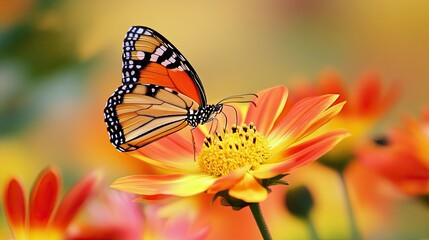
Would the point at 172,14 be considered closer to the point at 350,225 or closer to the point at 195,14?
the point at 195,14

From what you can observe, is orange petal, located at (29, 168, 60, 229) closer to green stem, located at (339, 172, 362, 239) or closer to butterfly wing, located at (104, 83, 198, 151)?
butterfly wing, located at (104, 83, 198, 151)

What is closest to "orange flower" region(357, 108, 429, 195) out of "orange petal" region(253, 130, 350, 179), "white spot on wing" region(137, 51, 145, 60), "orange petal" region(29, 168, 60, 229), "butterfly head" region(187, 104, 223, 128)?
"orange petal" region(253, 130, 350, 179)

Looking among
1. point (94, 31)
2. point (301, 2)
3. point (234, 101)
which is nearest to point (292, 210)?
point (234, 101)

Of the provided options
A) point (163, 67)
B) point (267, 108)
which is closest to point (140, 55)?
point (163, 67)

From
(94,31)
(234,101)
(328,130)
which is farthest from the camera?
(94,31)

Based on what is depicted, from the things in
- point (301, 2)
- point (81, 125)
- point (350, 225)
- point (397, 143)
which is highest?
point (301, 2)
